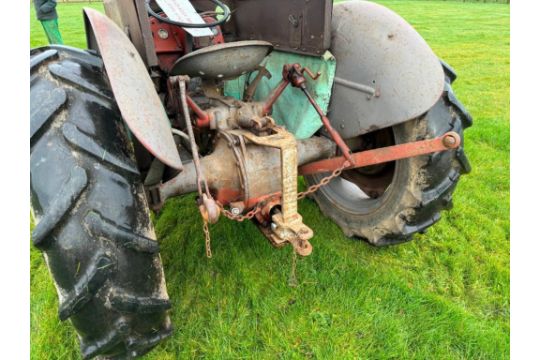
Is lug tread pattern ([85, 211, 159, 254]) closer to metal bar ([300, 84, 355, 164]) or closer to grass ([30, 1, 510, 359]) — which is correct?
grass ([30, 1, 510, 359])

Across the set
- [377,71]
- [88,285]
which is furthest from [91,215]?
A: [377,71]

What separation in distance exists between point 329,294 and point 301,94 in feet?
3.34

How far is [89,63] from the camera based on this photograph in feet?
4.88

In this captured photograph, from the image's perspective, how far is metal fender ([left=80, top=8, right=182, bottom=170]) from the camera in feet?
3.79

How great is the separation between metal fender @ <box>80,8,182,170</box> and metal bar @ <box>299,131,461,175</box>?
2.64 ft

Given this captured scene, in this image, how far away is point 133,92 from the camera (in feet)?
Result: 4.00

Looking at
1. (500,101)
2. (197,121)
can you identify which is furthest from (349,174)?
(500,101)

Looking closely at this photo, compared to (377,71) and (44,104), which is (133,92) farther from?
(377,71)

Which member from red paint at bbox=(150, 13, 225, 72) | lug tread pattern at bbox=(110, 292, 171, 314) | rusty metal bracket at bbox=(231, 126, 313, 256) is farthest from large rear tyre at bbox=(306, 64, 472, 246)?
lug tread pattern at bbox=(110, 292, 171, 314)

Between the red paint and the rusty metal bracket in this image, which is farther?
the red paint

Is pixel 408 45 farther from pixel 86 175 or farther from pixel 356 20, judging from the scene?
pixel 86 175

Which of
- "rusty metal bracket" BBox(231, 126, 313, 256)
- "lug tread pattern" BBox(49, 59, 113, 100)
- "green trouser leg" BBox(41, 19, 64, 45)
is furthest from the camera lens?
"green trouser leg" BBox(41, 19, 64, 45)

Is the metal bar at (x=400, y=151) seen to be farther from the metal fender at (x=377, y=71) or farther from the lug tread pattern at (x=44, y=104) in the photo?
the lug tread pattern at (x=44, y=104)

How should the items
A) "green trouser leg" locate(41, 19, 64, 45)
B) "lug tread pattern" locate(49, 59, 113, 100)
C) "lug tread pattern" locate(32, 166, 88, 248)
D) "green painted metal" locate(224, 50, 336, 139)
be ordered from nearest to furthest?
1. "lug tread pattern" locate(32, 166, 88, 248)
2. "lug tread pattern" locate(49, 59, 113, 100)
3. "green painted metal" locate(224, 50, 336, 139)
4. "green trouser leg" locate(41, 19, 64, 45)
